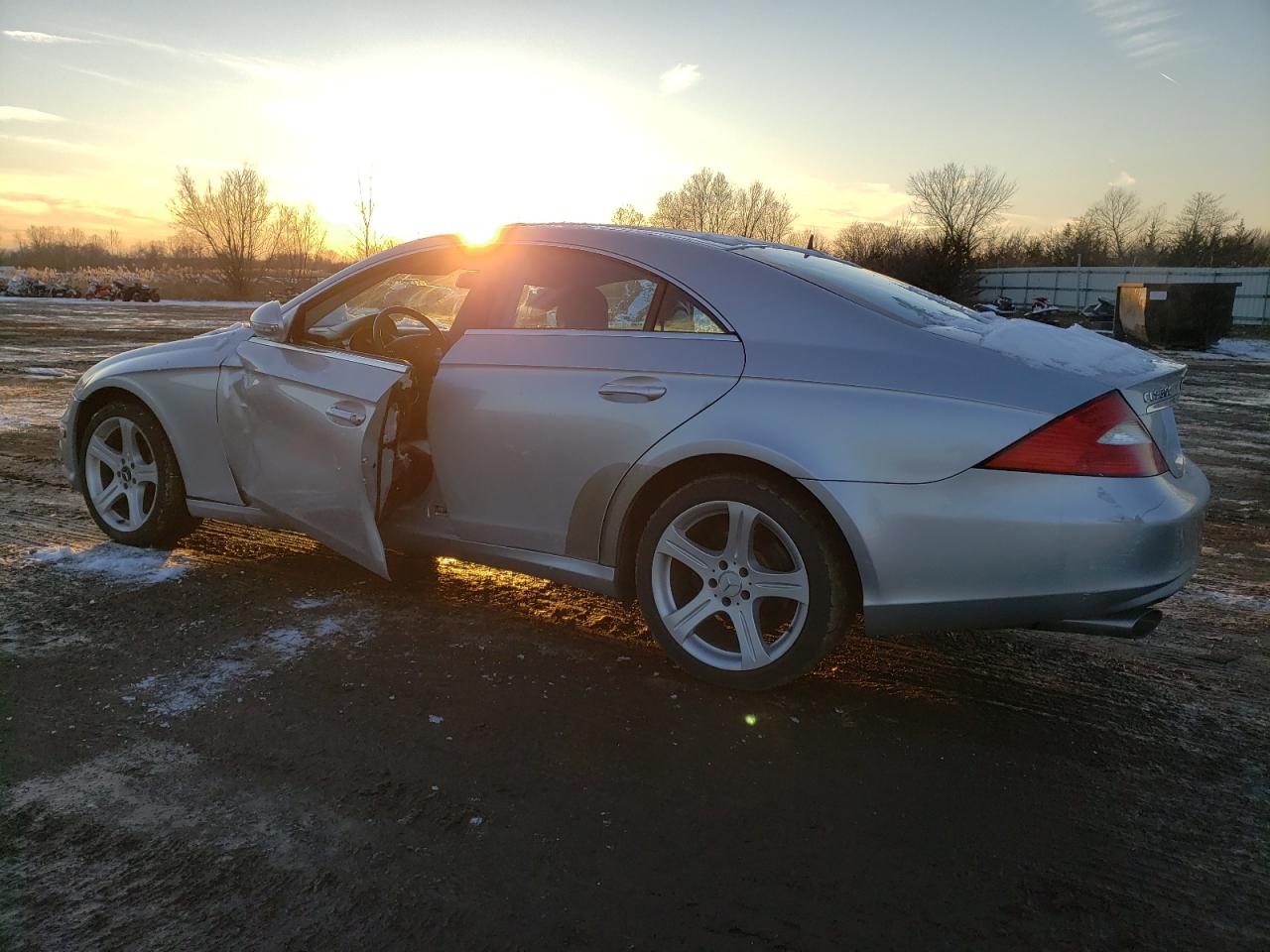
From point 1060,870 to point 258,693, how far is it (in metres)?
2.48

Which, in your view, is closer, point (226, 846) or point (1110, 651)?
point (226, 846)

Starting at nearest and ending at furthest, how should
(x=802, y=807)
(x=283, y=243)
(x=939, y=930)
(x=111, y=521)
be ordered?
(x=939, y=930), (x=802, y=807), (x=111, y=521), (x=283, y=243)

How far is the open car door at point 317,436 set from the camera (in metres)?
3.57

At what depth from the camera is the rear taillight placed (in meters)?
2.64

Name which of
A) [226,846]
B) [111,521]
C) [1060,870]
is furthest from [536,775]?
[111,521]

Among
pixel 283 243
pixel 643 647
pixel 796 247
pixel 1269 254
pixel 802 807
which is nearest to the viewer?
pixel 802 807

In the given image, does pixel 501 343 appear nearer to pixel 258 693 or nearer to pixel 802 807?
pixel 258 693

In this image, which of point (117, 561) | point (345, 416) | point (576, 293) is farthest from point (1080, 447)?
point (117, 561)

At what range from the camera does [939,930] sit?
1996 millimetres

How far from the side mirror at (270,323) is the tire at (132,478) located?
2.56 ft

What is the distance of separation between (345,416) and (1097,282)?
46473mm

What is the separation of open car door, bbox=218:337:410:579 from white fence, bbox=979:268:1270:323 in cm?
4031

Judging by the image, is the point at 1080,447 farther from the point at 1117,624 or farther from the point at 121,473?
the point at 121,473

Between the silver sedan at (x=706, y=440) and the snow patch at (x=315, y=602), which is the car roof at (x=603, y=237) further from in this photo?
the snow patch at (x=315, y=602)
